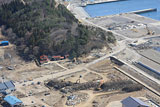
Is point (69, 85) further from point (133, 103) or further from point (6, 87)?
point (133, 103)

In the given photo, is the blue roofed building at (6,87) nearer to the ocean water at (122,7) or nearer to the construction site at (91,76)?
the construction site at (91,76)

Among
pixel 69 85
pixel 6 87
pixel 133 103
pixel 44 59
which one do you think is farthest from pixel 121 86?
pixel 6 87

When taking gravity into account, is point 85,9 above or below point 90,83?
above

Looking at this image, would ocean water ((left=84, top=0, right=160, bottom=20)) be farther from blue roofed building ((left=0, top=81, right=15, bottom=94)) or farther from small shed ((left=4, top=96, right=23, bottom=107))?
small shed ((left=4, top=96, right=23, bottom=107))

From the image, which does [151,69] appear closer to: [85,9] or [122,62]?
[122,62]

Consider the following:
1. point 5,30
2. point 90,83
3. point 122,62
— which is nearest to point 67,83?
point 90,83

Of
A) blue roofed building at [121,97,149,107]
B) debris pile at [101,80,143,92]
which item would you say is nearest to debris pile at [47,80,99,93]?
debris pile at [101,80,143,92]

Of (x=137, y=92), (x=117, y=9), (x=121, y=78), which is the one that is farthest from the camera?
(x=117, y=9)
